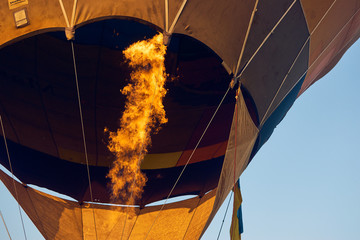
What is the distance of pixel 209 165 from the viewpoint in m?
7.68

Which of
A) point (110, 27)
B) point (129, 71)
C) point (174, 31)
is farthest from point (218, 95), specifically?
point (174, 31)

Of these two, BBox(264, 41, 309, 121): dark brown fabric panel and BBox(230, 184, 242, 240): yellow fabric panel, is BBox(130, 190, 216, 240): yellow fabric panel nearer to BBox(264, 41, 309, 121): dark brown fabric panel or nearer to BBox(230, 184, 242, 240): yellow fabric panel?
BBox(230, 184, 242, 240): yellow fabric panel

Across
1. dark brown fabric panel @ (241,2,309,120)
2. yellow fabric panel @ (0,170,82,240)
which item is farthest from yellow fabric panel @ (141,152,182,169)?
dark brown fabric panel @ (241,2,309,120)

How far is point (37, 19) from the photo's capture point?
14.4 feet

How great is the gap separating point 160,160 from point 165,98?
127cm

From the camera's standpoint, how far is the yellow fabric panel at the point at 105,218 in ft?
25.3

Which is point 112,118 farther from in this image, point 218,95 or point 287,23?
point 287,23

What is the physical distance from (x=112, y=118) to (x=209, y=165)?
196 centimetres

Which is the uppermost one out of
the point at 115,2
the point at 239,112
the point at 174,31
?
the point at 115,2

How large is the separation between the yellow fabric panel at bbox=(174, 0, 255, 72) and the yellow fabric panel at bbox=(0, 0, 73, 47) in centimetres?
123

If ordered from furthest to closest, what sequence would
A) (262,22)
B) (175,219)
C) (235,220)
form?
1. (175,219)
2. (235,220)
3. (262,22)

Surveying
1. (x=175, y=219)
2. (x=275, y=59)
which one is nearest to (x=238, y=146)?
(x=275, y=59)

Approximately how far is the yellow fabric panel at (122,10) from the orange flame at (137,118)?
4.68 ft

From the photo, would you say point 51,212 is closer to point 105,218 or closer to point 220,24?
point 105,218
